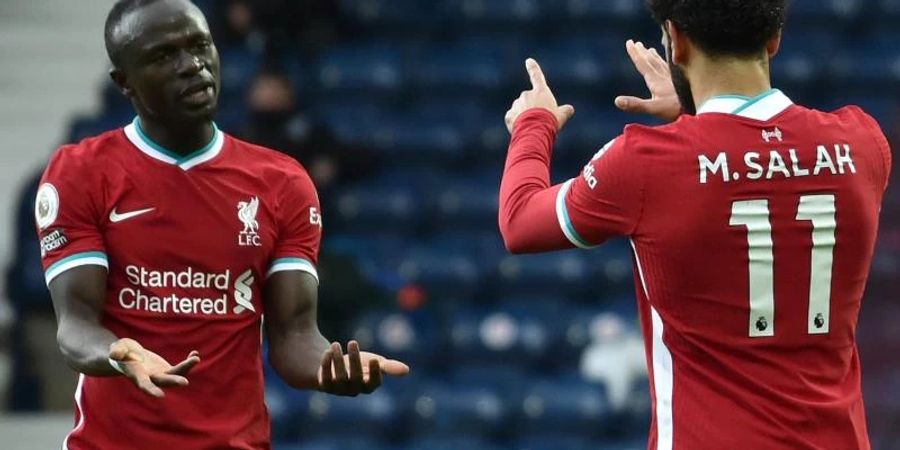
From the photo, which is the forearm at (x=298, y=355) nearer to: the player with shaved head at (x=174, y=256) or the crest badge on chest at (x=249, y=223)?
the player with shaved head at (x=174, y=256)

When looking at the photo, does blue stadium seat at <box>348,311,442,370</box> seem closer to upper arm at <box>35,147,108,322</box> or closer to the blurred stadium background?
the blurred stadium background

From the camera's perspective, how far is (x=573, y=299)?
9.16 metres

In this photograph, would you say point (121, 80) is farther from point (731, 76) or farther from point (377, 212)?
point (377, 212)

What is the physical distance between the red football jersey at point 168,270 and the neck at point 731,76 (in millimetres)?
1136

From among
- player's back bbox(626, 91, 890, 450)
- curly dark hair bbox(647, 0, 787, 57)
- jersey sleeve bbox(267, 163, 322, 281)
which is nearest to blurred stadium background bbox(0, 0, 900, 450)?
jersey sleeve bbox(267, 163, 322, 281)

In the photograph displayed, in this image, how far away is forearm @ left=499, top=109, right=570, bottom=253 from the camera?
341 cm

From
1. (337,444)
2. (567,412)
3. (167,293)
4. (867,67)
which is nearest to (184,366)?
(167,293)

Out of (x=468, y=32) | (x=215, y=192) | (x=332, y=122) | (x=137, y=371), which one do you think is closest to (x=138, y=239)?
(x=215, y=192)

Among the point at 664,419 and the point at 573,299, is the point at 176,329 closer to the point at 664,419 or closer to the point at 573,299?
the point at 664,419

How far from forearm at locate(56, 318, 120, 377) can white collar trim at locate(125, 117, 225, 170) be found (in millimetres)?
448

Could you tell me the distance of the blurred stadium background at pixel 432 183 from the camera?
838cm

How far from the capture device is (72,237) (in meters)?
3.81

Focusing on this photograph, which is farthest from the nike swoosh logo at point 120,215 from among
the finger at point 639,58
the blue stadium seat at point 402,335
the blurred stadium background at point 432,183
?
the blue stadium seat at point 402,335

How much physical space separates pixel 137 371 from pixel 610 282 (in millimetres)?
5901
